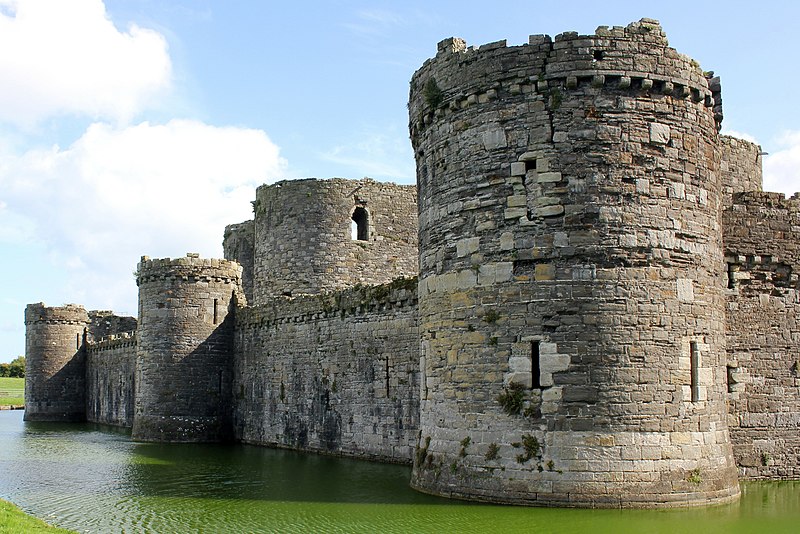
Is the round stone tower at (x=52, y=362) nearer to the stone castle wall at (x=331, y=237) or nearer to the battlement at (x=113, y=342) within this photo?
the battlement at (x=113, y=342)

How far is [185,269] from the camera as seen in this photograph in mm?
27062

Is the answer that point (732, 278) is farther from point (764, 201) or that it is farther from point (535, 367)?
point (535, 367)

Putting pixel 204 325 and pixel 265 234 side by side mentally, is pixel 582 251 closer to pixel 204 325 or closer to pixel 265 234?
pixel 204 325

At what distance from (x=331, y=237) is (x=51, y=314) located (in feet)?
56.0

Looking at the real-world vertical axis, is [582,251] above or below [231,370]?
above

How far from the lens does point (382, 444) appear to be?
19984mm

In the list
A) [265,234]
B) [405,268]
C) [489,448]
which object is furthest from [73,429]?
[489,448]

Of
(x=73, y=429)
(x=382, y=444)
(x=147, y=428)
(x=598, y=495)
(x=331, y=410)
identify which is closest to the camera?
(x=598, y=495)

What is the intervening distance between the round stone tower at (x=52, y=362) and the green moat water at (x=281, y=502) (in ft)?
60.4

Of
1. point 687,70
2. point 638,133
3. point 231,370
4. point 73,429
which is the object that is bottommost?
point 73,429

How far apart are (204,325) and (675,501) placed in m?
17.5

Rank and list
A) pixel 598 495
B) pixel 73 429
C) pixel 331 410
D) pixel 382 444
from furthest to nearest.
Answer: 1. pixel 73 429
2. pixel 331 410
3. pixel 382 444
4. pixel 598 495

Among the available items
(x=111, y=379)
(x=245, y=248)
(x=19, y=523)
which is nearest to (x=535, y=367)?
(x=19, y=523)

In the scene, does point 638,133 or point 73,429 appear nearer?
point 638,133
